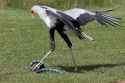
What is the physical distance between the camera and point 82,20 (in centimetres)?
872

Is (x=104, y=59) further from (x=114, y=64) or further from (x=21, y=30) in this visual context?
(x=21, y=30)

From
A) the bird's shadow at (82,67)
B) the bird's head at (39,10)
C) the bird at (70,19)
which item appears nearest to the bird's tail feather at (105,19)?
the bird at (70,19)

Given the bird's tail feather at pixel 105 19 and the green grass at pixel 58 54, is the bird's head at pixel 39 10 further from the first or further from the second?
the green grass at pixel 58 54

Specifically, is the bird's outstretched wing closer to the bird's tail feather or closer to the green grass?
the bird's tail feather

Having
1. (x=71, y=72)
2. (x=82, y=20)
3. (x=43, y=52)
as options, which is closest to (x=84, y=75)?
(x=71, y=72)

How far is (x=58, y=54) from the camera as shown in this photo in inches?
437

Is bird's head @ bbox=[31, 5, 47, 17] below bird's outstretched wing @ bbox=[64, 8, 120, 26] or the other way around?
the other way around

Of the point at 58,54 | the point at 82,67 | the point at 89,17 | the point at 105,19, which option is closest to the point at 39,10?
the point at 89,17

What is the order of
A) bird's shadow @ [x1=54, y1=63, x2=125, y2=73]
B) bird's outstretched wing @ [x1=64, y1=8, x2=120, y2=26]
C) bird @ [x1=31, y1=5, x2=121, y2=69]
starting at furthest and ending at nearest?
bird's shadow @ [x1=54, y1=63, x2=125, y2=73]
bird's outstretched wing @ [x1=64, y1=8, x2=120, y2=26]
bird @ [x1=31, y1=5, x2=121, y2=69]

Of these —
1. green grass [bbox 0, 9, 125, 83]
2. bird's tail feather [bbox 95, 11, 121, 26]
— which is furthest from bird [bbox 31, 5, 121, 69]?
green grass [bbox 0, 9, 125, 83]

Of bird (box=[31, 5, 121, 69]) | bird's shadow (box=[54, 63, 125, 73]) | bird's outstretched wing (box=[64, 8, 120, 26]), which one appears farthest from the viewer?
bird's shadow (box=[54, 63, 125, 73])

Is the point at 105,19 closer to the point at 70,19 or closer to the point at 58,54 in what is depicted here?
the point at 70,19

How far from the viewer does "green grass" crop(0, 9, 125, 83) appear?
8.82m

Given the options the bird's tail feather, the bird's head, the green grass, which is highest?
the bird's head
